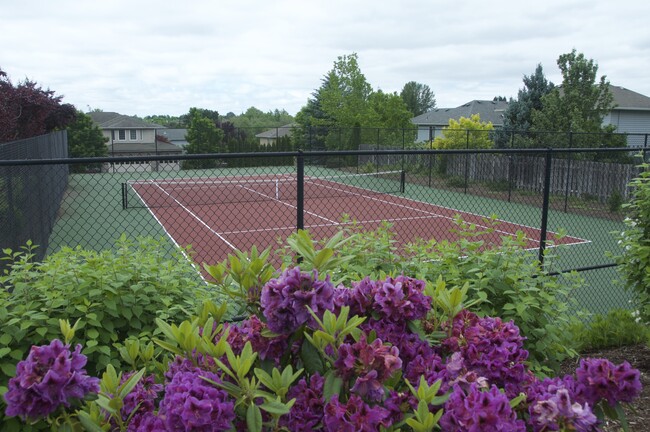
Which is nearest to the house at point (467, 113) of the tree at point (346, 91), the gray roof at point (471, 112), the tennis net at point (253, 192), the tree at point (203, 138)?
the gray roof at point (471, 112)

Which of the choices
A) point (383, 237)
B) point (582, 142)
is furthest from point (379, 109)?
point (383, 237)

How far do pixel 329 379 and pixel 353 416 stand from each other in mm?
171

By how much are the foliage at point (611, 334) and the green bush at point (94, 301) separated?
3946 mm

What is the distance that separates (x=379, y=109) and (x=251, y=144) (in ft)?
31.3

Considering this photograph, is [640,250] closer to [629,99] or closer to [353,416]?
[353,416]

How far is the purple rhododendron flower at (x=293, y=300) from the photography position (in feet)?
6.41

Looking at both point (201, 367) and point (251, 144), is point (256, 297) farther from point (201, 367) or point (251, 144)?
point (251, 144)

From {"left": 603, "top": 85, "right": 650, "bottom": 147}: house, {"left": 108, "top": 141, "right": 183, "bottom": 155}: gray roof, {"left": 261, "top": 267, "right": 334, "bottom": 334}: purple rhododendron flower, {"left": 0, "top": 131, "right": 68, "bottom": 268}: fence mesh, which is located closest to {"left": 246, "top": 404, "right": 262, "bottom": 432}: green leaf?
{"left": 261, "top": 267, "right": 334, "bottom": 334}: purple rhododendron flower

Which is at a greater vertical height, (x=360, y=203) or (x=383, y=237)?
(x=383, y=237)

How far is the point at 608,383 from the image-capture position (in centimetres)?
203

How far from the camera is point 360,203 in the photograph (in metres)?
21.3

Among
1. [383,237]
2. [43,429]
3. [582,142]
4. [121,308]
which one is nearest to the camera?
[43,429]

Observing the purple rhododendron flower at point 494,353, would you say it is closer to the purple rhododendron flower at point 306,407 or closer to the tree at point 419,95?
the purple rhododendron flower at point 306,407

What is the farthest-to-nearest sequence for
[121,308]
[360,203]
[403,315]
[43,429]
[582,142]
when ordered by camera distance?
[582,142] < [360,203] < [121,308] < [43,429] < [403,315]
